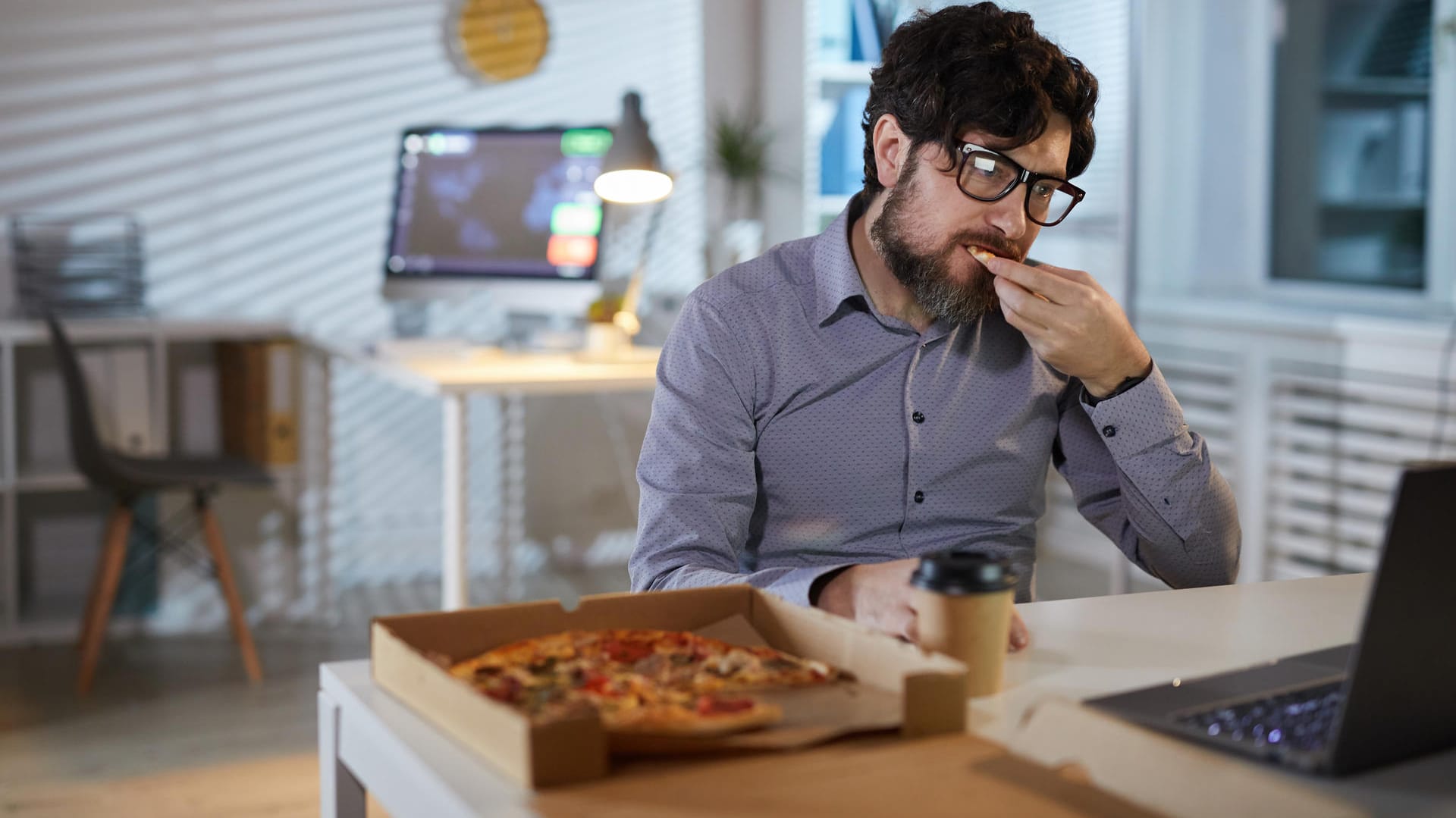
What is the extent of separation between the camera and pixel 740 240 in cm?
434

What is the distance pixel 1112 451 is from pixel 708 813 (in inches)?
36.7

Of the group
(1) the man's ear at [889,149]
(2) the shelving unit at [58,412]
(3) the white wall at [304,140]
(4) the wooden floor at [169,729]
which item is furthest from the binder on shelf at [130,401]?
(1) the man's ear at [889,149]

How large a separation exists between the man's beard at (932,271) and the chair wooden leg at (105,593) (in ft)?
7.71

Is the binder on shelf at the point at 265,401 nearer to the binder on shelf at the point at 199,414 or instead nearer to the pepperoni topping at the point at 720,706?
the binder on shelf at the point at 199,414

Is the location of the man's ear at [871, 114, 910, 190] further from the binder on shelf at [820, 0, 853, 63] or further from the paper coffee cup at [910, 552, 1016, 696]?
the binder on shelf at [820, 0, 853, 63]

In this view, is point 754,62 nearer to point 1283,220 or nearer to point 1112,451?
point 1283,220

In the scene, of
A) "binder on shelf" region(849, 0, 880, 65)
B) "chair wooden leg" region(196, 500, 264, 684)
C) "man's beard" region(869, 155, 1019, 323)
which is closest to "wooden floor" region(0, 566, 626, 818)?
"chair wooden leg" region(196, 500, 264, 684)

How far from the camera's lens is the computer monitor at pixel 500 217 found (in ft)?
11.3

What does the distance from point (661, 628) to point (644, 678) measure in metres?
0.10

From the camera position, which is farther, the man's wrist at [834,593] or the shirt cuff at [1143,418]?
the shirt cuff at [1143,418]

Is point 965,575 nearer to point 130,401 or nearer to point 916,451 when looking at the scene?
point 916,451

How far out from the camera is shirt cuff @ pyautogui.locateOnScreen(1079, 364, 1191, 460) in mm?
1503

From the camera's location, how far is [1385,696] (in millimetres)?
Answer: 812

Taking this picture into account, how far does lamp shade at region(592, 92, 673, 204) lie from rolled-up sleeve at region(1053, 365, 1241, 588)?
159 cm
